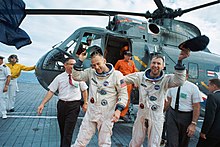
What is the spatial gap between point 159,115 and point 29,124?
394cm

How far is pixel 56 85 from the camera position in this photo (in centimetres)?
321

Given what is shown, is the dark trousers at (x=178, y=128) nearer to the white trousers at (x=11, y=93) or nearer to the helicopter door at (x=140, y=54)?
the helicopter door at (x=140, y=54)

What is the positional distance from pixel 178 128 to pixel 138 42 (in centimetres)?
332

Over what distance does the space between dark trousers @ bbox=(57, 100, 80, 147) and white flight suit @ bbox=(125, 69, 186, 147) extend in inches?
42.4

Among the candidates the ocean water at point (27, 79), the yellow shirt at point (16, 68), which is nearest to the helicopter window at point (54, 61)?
the yellow shirt at point (16, 68)

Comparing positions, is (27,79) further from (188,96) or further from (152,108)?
(152,108)

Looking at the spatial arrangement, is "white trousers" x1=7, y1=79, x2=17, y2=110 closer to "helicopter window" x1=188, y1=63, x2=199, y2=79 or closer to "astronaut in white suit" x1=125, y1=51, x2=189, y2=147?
"astronaut in white suit" x1=125, y1=51, x2=189, y2=147

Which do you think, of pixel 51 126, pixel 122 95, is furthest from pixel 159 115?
pixel 51 126

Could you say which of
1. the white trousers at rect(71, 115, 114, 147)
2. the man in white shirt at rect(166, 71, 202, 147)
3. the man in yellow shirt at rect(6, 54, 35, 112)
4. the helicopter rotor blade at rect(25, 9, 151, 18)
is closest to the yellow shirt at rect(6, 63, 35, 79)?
the man in yellow shirt at rect(6, 54, 35, 112)

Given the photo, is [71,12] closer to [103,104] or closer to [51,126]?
[51,126]

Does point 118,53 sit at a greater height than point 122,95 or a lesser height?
greater

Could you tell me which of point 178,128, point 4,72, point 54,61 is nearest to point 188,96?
point 178,128

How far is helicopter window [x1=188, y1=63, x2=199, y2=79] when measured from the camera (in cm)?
620

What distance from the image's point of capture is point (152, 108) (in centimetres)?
247
